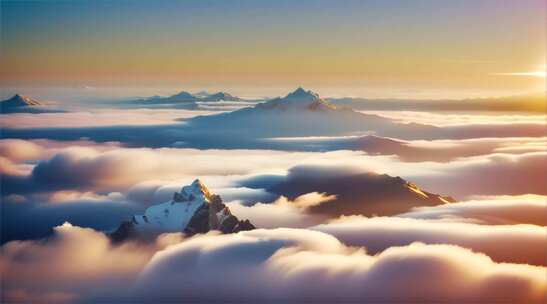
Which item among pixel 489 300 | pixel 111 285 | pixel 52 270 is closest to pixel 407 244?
pixel 489 300

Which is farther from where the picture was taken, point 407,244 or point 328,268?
point 407,244

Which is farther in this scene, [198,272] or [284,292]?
[198,272]

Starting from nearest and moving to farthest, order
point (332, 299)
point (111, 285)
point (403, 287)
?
1. point (403, 287)
2. point (332, 299)
3. point (111, 285)

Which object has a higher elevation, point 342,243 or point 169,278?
point 342,243

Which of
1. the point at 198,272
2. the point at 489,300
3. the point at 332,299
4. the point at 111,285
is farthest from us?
the point at 111,285

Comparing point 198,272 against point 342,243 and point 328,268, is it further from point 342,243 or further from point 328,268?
point 342,243

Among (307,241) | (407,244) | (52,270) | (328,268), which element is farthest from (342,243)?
(52,270)

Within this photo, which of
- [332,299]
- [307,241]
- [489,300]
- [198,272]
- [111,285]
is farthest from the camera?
[307,241]

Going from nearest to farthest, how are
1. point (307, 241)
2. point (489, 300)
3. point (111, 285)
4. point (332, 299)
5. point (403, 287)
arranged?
point (489, 300), point (403, 287), point (332, 299), point (111, 285), point (307, 241)

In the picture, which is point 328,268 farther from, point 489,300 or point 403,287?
point 489,300
